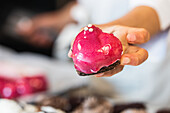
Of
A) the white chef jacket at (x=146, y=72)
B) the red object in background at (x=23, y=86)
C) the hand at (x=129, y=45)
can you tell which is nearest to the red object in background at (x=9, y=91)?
the red object in background at (x=23, y=86)

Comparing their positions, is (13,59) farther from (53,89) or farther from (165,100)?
(165,100)

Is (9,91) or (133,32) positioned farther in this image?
(9,91)

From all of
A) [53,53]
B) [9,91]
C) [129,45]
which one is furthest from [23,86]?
[129,45]

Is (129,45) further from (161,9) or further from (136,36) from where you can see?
(161,9)

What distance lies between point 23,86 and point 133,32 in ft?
1.86

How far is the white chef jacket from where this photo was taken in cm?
70

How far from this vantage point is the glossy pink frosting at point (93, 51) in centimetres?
37

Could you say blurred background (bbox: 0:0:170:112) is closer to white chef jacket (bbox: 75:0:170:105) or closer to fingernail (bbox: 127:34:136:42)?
white chef jacket (bbox: 75:0:170:105)

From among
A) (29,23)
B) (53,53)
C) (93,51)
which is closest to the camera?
(93,51)

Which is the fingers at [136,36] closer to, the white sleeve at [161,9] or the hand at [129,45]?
the hand at [129,45]

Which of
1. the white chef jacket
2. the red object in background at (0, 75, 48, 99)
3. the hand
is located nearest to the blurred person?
the red object in background at (0, 75, 48, 99)

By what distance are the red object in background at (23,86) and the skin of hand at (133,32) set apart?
0.50 meters

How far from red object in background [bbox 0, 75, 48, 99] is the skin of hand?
1.63 ft

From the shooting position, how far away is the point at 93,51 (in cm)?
37
